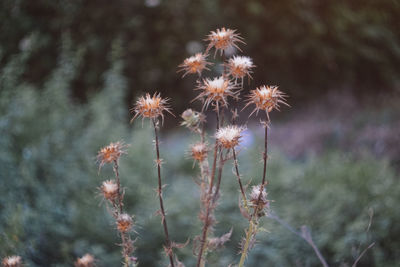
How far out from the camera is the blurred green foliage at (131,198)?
1832mm

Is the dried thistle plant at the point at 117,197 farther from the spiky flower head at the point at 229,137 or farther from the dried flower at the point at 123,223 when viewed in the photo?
the spiky flower head at the point at 229,137

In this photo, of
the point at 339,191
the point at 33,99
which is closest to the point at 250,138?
the point at 339,191

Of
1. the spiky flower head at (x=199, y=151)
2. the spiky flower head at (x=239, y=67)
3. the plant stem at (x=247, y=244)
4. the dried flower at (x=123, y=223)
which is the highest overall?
the spiky flower head at (x=239, y=67)

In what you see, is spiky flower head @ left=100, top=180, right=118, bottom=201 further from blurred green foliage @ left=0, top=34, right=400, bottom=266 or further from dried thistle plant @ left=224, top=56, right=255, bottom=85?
blurred green foliage @ left=0, top=34, right=400, bottom=266

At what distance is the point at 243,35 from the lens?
5.40 metres

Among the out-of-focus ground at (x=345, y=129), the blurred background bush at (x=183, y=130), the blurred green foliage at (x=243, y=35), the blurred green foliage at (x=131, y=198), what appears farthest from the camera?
the blurred green foliage at (x=243, y=35)

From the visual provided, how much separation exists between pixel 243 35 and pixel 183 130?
1685 millimetres

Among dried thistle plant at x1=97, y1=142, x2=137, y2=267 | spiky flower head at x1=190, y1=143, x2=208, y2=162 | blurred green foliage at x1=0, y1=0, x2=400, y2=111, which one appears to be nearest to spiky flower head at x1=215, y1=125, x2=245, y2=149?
spiky flower head at x1=190, y1=143, x2=208, y2=162

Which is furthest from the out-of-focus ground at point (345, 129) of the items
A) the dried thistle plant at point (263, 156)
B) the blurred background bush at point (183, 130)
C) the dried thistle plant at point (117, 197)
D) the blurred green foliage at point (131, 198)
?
the dried thistle plant at point (117, 197)

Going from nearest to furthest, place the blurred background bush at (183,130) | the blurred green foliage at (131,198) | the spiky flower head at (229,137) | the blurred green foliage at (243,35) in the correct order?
the spiky flower head at (229,137)
the blurred green foliage at (131,198)
the blurred background bush at (183,130)
the blurred green foliage at (243,35)

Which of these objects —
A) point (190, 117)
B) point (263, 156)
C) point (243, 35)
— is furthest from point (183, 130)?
point (263, 156)

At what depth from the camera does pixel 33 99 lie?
292 centimetres

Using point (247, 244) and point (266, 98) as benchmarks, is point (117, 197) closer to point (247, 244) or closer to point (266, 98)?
point (247, 244)

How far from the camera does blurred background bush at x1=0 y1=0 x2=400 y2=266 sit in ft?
6.39
